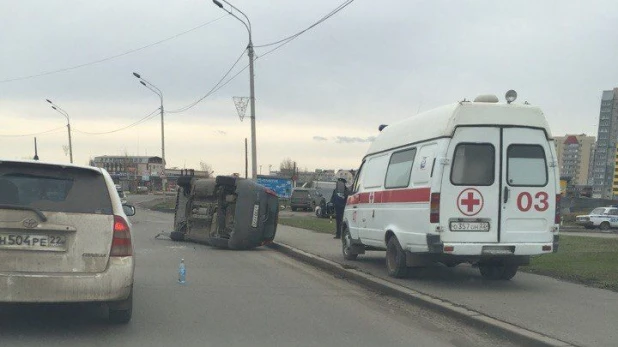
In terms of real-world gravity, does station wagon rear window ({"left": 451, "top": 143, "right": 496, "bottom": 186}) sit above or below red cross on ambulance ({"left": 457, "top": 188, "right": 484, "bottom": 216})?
above

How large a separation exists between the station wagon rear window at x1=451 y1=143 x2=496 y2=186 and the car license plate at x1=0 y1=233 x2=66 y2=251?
5.38 metres

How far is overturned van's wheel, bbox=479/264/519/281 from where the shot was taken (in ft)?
29.8

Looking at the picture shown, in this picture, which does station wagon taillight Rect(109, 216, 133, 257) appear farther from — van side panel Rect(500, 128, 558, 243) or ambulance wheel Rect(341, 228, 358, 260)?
ambulance wheel Rect(341, 228, 358, 260)

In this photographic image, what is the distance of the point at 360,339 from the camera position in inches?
231

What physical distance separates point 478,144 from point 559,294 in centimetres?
237

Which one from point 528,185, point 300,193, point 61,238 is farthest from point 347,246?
point 300,193

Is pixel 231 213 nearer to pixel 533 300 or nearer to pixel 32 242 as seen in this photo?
pixel 533 300

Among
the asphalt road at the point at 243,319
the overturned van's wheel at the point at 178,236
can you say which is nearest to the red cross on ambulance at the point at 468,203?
the asphalt road at the point at 243,319

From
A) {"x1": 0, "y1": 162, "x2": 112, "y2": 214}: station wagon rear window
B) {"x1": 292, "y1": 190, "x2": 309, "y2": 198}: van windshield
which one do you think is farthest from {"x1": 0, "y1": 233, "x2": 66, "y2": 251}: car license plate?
{"x1": 292, "y1": 190, "x2": 309, "y2": 198}: van windshield

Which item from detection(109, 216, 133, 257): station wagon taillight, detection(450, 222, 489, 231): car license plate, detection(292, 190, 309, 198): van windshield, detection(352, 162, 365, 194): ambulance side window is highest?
detection(352, 162, 365, 194): ambulance side window

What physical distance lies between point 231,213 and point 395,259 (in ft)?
22.0

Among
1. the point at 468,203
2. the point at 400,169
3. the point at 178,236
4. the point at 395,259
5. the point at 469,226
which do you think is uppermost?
the point at 400,169

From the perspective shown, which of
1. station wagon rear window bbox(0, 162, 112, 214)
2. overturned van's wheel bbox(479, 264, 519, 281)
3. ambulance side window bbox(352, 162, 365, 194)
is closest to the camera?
station wagon rear window bbox(0, 162, 112, 214)

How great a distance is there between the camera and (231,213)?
15.1 metres
